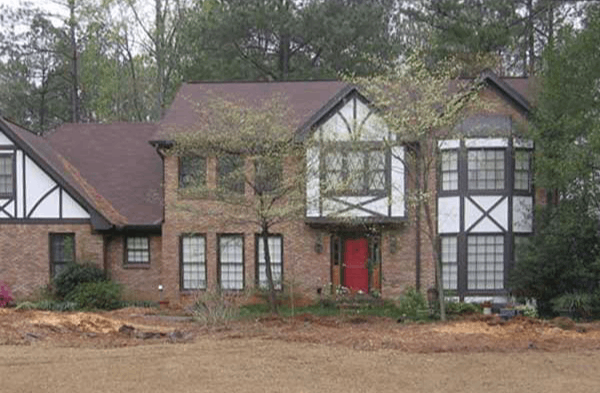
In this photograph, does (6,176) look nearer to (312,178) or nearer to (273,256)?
(273,256)

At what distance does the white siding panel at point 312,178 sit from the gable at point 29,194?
24.9ft

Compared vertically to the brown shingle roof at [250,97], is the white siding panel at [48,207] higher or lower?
lower

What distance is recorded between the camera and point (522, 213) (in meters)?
18.9

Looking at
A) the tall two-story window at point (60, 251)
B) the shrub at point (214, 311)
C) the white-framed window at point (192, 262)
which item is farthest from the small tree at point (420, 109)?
the tall two-story window at point (60, 251)

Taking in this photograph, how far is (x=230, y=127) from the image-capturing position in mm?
16109

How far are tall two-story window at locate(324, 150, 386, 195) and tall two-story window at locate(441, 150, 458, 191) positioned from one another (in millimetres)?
1976

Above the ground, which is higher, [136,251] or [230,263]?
[136,251]

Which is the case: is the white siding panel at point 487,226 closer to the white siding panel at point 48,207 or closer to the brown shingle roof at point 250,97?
the brown shingle roof at point 250,97

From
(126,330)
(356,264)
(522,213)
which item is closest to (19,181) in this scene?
(126,330)

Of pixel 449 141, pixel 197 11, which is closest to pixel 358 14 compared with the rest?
pixel 197 11

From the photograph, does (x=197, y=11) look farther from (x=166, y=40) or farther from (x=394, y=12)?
(x=394, y=12)

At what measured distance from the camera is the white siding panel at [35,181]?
19891 millimetres

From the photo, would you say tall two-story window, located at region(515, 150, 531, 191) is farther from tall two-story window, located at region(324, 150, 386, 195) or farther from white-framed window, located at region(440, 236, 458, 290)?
tall two-story window, located at region(324, 150, 386, 195)

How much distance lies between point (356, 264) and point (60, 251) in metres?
9.64
